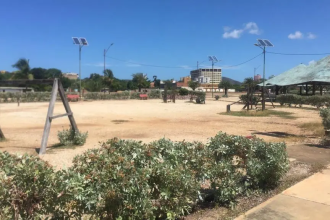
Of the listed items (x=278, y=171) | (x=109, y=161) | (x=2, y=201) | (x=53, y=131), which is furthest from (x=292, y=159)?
(x=53, y=131)

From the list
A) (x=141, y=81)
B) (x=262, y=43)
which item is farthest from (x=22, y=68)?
(x=262, y=43)

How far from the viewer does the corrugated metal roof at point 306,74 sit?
120ft

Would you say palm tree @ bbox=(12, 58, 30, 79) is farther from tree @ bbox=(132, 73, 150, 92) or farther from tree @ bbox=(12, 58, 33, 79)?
tree @ bbox=(132, 73, 150, 92)

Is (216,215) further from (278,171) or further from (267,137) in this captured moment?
(267,137)

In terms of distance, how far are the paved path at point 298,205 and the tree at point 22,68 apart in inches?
2659

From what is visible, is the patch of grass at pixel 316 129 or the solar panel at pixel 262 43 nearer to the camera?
the patch of grass at pixel 316 129

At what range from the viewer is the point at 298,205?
3941mm

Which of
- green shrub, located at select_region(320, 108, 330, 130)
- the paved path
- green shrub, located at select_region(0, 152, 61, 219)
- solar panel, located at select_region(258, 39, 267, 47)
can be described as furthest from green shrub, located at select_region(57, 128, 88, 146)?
solar panel, located at select_region(258, 39, 267, 47)

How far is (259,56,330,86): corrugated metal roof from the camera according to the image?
36688mm

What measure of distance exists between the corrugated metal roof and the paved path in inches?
1334

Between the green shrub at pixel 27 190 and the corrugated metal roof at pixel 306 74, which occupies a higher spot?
the corrugated metal roof at pixel 306 74

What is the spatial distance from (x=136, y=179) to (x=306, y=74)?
42.6 metres

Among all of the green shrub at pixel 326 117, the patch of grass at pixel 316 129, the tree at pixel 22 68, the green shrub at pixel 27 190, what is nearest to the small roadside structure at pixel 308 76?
the patch of grass at pixel 316 129

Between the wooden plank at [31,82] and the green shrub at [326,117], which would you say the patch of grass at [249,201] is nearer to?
the green shrub at [326,117]
